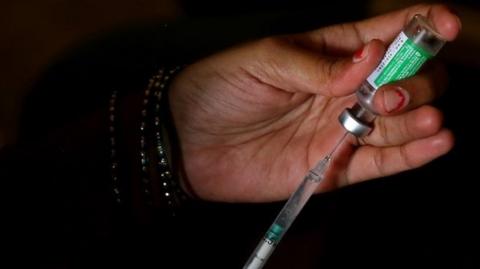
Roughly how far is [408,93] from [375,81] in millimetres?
44

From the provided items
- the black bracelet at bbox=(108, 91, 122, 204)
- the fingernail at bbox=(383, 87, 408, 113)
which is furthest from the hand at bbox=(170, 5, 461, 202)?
the black bracelet at bbox=(108, 91, 122, 204)

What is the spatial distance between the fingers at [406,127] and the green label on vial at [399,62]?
7 cm

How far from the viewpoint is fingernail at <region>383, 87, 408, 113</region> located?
26.0 inches

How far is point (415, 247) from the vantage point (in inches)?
40.1

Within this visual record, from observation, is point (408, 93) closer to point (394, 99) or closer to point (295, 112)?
point (394, 99)

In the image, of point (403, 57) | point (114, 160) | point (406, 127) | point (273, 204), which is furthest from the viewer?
point (273, 204)

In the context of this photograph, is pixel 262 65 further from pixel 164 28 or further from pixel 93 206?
pixel 164 28

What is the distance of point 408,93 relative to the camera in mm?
679

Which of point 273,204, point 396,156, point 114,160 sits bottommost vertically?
point 114,160

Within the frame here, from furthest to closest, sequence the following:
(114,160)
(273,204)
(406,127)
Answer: (273,204) → (114,160) → (406,127)

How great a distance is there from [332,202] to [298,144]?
23 centimetres

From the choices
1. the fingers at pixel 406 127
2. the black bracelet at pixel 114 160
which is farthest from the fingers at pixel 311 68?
the black bracelet at pixel 114 160

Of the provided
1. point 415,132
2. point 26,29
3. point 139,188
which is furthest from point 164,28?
point 415,132

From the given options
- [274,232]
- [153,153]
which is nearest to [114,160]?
[153,153]
